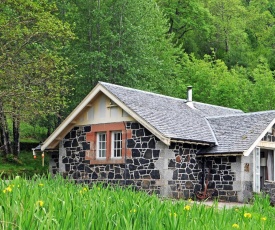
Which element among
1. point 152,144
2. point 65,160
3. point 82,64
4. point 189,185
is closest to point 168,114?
point 152,144

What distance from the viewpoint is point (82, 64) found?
30.2 metres

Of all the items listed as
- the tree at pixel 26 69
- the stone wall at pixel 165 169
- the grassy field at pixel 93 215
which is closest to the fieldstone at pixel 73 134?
the tree at pixel 26 69

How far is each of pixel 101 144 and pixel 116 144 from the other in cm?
78

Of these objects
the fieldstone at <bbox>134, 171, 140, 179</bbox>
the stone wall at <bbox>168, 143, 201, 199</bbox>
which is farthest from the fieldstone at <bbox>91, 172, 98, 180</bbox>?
the stone wall at <bbox>168, 143, 201, 199</bbox>

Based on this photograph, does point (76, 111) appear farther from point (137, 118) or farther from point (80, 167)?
point (137, 118)

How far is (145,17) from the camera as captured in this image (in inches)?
1342

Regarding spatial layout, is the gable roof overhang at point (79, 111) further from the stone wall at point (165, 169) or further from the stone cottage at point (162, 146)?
the stone wall at point (165, 169)

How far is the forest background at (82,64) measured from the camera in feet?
67.0

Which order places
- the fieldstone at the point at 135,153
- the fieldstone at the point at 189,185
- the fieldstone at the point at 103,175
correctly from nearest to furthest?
the fieldstone at the point at 135,153
the fieldstone at the point at 189,185
the fieldstone at the point at 103,175

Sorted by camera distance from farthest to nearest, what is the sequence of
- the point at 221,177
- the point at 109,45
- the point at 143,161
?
the point at 109,45, the point at 221,177, the point at 143,161

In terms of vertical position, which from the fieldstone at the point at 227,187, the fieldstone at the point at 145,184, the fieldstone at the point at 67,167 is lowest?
the fieldstone at the point at 227,187

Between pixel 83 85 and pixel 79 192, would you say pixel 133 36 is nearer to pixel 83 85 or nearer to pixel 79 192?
pixel 83 85

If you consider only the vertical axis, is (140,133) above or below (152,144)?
above

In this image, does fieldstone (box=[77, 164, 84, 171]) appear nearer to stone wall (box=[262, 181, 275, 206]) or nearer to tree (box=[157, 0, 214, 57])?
stone wall (box=[262, 181, 275, 206])
